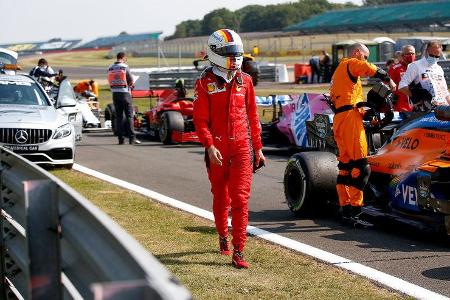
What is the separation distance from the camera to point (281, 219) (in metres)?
9.02

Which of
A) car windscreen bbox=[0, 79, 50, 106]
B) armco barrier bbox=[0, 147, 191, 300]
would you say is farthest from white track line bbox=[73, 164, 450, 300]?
car windscreen bbox=[0, 79, 50, 106]

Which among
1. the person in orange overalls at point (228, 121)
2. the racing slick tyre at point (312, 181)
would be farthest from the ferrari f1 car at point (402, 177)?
the person in orange overalls at point (228, 121)

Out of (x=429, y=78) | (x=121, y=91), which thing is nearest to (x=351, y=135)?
(x=429, y=78)

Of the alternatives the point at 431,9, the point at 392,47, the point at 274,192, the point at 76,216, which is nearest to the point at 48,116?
the point at 274,192

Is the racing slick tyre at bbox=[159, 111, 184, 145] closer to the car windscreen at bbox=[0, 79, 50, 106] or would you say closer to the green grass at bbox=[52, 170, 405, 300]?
the car windscreen at bbox=[0, 79, 50, 106]

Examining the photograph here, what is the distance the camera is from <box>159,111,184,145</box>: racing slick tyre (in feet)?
58.6

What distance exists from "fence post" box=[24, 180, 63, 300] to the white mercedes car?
29.0 feet

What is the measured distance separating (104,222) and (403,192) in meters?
5.35

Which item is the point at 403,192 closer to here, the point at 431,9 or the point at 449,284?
the point at 449,284

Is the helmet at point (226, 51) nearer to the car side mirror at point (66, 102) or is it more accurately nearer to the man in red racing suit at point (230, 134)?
the man in red racing suit at point (230, 134)

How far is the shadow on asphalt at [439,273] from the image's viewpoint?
635 cm

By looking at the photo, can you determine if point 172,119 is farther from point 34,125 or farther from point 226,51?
point 226,51

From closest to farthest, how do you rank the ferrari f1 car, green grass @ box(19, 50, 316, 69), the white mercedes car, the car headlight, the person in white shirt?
the ferrari f1 car
the person in white shirt
the white mercedes car
the car headlight
green grass @ box(19, 50, 316, 69)

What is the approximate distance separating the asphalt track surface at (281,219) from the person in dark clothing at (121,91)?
121 centimetres
